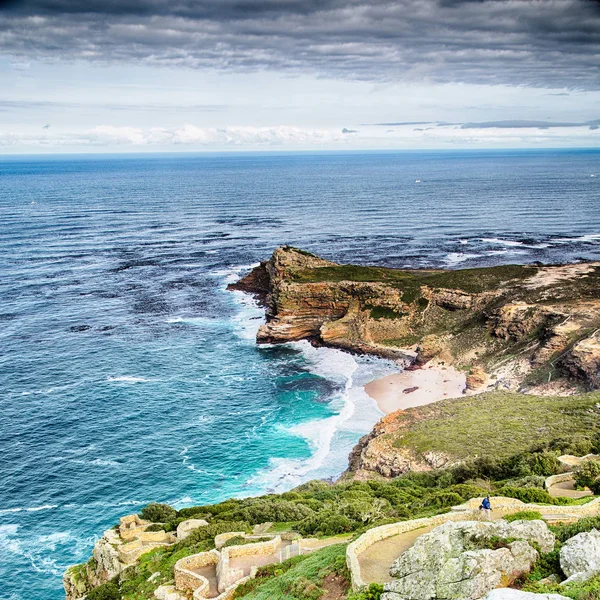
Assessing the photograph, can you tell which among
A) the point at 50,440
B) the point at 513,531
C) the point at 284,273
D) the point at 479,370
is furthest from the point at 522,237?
the point at 513,531

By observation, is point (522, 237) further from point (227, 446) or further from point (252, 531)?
point (252, 531)

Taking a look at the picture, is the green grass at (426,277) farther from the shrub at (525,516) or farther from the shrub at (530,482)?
the shrub at (525,516)

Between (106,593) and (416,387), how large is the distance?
151 ft

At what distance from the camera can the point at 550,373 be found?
63688 millimetres

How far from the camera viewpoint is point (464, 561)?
742 inches

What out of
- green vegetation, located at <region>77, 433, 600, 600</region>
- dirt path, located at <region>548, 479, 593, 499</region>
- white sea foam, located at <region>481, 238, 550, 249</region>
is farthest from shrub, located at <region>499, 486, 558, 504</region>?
white sea foam, located at <region>481, 238, 550, 249</region>

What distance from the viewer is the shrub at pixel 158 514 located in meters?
39.7

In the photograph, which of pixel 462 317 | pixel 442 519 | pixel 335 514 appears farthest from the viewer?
pixel 462 317

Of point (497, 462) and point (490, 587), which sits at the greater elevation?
point (490, 587)

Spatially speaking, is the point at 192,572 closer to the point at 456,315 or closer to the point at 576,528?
the point at 576,528

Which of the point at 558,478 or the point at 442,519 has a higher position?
the point at 442,519

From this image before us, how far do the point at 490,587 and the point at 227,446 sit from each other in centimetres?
4159

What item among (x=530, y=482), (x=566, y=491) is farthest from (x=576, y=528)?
(x=530, y=482)

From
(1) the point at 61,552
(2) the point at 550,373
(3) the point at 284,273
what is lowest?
(1) the point at 61,552
